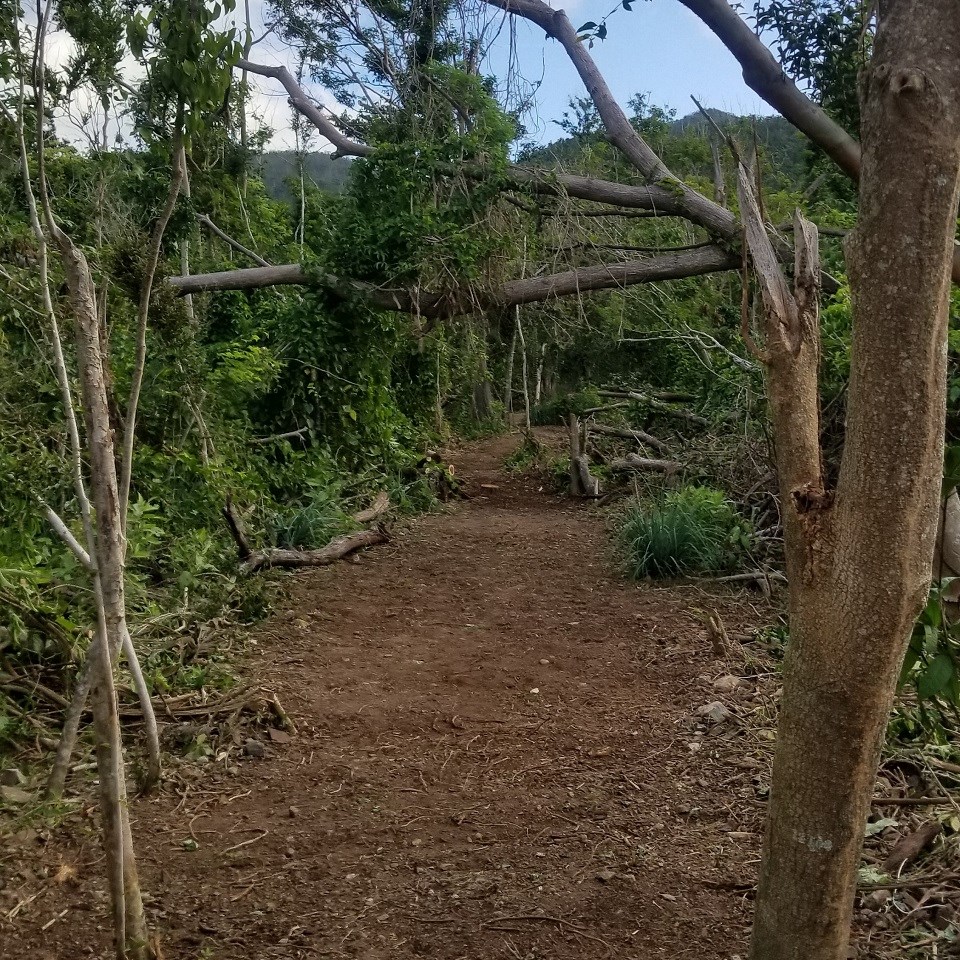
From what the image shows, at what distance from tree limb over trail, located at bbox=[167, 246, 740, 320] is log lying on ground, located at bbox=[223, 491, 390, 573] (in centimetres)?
239

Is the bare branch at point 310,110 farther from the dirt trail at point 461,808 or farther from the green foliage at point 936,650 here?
the green foliage at point 936,650

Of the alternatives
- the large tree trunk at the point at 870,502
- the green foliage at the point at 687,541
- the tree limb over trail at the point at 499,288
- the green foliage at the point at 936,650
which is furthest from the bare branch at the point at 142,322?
the tree limb over trail at the point at 499,288

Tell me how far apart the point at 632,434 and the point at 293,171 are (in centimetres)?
1106

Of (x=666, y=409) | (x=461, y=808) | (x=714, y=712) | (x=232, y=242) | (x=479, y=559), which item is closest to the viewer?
(x=461, y=808)

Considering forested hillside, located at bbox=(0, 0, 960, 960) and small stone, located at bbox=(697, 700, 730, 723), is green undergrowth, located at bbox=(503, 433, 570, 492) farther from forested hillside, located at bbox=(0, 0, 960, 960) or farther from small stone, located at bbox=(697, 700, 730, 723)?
small stone, located at bbox=(697, 700, 730, 723)

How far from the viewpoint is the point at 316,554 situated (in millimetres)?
7723

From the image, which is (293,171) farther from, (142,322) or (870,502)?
(870,502)

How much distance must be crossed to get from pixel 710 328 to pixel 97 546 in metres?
12.4

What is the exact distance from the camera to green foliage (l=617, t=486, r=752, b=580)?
7125 millimetres

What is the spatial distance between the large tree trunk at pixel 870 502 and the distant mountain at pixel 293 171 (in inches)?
663

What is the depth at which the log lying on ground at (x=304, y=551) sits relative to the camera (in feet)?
23.1

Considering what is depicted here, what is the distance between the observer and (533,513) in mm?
10617

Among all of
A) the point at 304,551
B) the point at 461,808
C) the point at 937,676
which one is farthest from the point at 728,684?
the point at 304,551

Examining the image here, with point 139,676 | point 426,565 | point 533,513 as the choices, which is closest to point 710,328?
point 533,513
